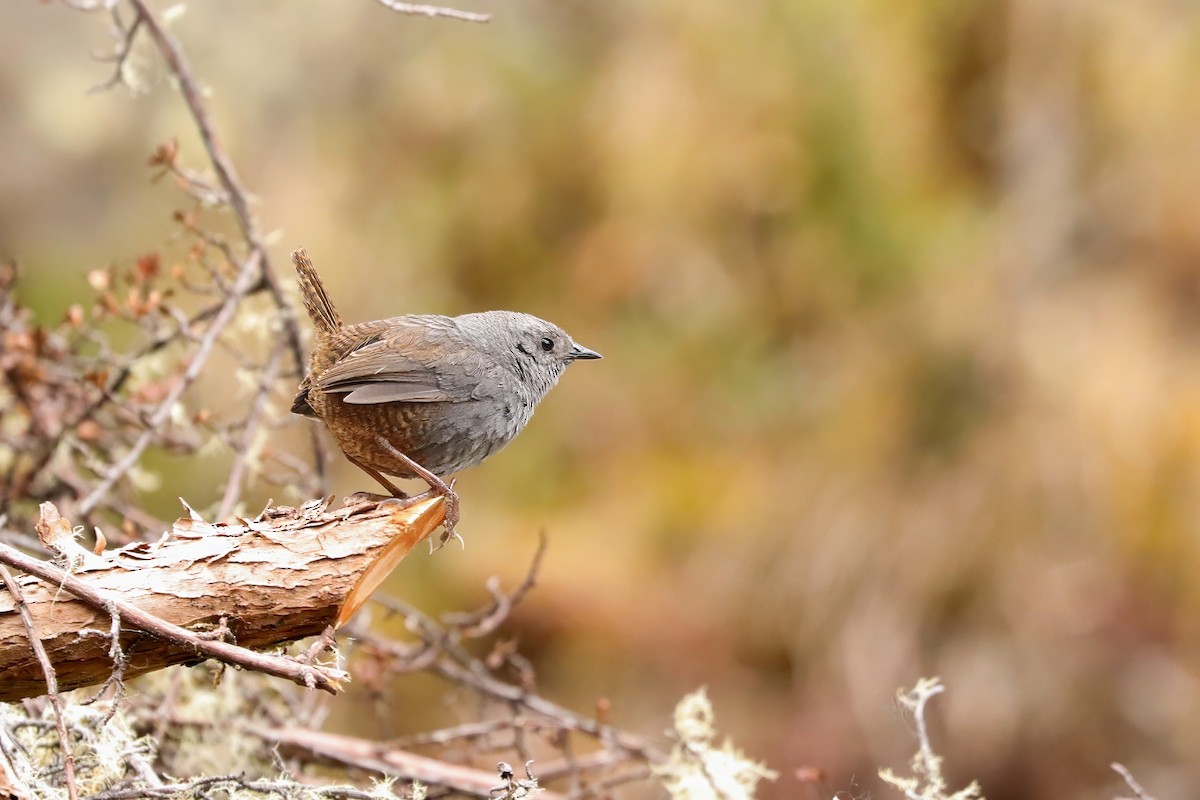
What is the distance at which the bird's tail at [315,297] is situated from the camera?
2.66 metres

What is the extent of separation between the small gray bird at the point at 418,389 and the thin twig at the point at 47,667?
0.83 meters

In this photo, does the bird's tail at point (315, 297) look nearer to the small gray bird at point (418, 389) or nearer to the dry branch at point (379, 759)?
the small gray bird at point (418, 389)

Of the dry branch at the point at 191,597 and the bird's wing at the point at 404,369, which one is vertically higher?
the bird's wing at the point at 404,369

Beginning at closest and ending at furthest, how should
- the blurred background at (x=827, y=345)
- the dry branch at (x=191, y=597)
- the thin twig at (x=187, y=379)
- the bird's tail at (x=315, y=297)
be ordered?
the dry branch at (x=191, y=597), the bird's tail at (x=315, y=297), the thin twig at (x=187, y=379), the blurred background at (x=827, y=345)

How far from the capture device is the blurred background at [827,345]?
5.39 meters

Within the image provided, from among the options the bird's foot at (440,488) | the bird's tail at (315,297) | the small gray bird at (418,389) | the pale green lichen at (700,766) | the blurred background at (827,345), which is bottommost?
the pale green lichen at (700,766)

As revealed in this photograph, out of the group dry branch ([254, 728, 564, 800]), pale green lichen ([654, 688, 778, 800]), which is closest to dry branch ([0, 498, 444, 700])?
dry branch ([254, 728, 564, 800])

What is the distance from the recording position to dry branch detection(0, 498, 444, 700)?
1.74 meters

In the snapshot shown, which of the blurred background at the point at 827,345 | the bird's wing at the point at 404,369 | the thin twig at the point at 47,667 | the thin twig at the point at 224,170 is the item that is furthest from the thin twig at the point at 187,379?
the blurred background at the point at 827,345

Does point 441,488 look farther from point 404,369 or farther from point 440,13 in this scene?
point 440,13

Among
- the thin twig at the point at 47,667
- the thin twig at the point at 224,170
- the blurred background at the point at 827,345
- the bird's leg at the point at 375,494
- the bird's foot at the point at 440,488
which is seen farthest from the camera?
the blurred background at the point at 827,345

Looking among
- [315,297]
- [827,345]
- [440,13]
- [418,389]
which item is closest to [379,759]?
[418,389]

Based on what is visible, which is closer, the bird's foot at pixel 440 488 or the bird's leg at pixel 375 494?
the bird's leg at pixel 375 494

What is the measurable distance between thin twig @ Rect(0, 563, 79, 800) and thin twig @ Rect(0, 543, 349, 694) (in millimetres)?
42
